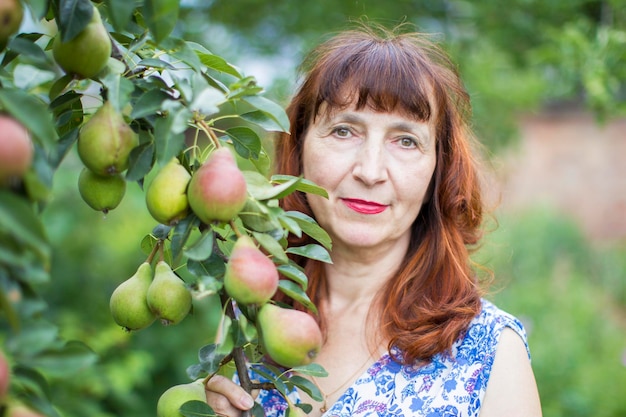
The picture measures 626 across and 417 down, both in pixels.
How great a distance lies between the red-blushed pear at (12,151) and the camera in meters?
0.57

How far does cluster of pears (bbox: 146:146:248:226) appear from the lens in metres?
0.76

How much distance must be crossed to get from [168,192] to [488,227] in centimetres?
219

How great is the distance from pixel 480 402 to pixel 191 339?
6.46 feet

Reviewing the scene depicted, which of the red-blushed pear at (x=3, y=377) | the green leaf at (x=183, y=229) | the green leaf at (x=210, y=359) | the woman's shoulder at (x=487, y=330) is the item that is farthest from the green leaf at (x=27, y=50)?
the woman's shoulder at (x=487, y=330)

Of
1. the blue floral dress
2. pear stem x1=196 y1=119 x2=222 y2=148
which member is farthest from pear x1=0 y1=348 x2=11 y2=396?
the blue floral dress

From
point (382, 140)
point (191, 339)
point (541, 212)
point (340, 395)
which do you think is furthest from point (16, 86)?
point (541, 212)

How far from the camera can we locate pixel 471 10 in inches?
142

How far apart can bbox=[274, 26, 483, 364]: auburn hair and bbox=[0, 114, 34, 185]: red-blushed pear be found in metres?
0.88

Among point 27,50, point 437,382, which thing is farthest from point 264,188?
point 437,382

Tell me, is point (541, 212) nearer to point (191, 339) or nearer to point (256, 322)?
point (191, 339)

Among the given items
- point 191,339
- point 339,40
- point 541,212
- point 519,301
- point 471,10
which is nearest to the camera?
point 339,40

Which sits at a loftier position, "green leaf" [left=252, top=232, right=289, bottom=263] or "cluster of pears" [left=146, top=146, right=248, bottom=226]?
"cluster of pears" [left=146, top=146, right=248, bottom=226]

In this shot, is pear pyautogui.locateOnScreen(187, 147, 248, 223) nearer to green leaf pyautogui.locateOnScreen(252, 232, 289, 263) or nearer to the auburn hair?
green leaf pyautogui.locateOnScreen(252, 232, 289, 263)

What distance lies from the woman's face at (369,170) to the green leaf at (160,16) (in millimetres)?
684
